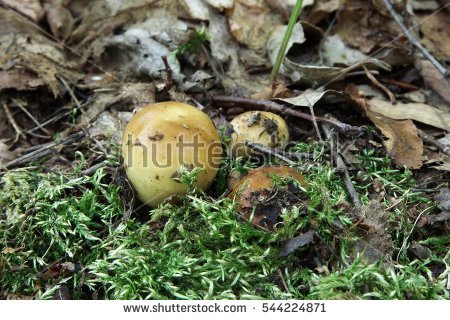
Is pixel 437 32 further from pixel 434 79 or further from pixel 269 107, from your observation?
pixel 269 107

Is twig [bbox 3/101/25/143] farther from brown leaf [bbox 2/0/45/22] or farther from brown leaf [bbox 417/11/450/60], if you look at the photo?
brown leaf [bbox 417/11/450/60]

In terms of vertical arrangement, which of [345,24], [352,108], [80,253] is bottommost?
[80,253]

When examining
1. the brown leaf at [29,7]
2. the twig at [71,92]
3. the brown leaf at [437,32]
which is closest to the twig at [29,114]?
the twig at [71,92]

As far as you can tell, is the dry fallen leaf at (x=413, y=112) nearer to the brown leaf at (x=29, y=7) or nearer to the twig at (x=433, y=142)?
the twig at (x=433, y=142)

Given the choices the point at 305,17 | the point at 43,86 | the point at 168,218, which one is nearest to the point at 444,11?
the point at 305,17
